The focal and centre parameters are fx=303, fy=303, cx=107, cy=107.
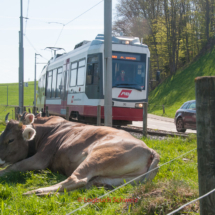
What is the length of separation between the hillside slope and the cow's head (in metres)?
25.0

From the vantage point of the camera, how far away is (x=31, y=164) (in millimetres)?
5445

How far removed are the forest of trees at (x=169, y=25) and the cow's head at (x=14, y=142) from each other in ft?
130

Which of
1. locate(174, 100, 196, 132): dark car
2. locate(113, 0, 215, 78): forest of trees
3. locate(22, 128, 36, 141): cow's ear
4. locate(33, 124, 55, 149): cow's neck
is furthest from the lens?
locate(113, 0, 215, 78): forest of trees

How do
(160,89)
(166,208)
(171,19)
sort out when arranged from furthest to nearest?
(171,19) < (160,89) < (166,208)

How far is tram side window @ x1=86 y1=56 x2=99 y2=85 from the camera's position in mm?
12450

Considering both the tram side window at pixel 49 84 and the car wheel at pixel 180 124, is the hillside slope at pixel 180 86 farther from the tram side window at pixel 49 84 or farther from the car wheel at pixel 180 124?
the car wheel at pixel 180 124

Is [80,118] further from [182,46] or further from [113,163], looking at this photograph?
[182,46]

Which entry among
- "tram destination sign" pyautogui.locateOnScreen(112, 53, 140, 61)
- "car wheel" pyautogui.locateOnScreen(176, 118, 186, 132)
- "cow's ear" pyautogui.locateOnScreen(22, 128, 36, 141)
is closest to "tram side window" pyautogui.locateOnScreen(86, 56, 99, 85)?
"tram destination sign" pyautogui.locateOnScreen(112, 53, 140, 61)

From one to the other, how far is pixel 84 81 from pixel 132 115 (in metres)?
2.52

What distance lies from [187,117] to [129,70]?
333 cm

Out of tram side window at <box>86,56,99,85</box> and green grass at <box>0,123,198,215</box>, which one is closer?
green grass at <box>0,123,198,215</box>

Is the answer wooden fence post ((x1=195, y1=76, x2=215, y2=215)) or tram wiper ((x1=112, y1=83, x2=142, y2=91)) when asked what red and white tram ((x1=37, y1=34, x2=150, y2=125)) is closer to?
tram wiper ((x1=112, y1=83, x2=142, y2=91))

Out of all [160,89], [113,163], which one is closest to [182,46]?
[160,89]

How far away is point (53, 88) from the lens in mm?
17844
